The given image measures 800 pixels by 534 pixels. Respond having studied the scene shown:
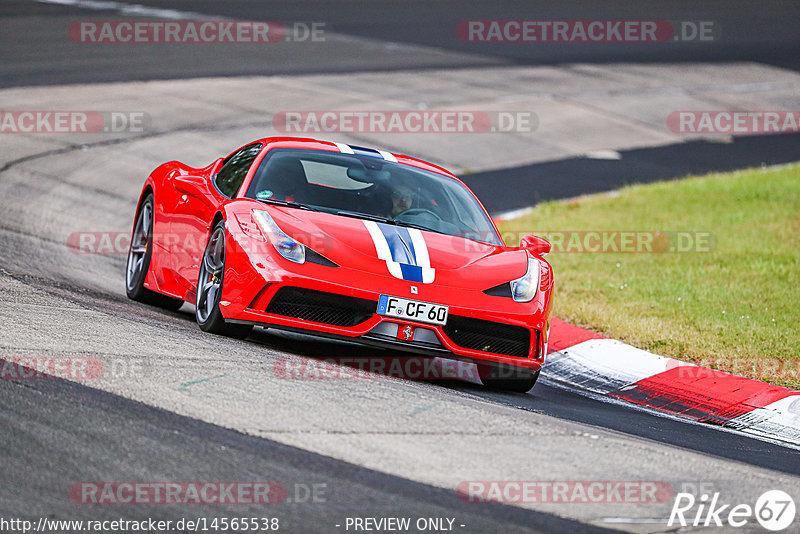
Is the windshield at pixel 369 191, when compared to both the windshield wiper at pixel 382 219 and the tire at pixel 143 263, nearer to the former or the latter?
the windshield wiper at pixel 382 219

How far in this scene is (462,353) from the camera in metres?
6.87

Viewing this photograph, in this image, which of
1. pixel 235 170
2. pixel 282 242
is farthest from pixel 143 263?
pixel 282 242

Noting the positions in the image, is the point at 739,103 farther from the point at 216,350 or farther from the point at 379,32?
the point at 216,350

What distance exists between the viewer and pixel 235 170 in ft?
27.1

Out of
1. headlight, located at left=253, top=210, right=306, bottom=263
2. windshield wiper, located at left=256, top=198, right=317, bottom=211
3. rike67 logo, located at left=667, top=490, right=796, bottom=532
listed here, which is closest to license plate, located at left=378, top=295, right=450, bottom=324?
headlight, located at left=253, top=210, right=306, bottom=263

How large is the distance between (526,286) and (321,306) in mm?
1329

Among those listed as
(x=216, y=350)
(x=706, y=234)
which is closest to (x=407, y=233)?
(x=216, y=350)

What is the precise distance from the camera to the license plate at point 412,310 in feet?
21.9

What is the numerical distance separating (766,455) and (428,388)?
72.8 inches

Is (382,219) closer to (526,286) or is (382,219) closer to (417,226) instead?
(417,226)

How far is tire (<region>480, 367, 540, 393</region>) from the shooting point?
23.8ft

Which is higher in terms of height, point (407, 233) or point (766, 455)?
point (407, 233)

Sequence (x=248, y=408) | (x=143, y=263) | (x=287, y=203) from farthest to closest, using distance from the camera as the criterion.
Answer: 1. (x=143, y=263)
2. (x=287, y=203)
3. (x=248, y=408)

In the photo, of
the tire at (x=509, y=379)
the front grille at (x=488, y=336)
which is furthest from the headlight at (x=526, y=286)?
the tire at (x=509, y=379)
